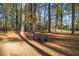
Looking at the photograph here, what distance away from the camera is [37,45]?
3.13 m

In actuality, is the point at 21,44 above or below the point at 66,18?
below

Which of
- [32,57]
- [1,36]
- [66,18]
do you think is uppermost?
[66,18]

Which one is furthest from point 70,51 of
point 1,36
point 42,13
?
Result: point 1,36

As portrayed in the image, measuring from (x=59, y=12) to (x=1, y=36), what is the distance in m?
0.69

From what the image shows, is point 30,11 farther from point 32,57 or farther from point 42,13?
point 32,57

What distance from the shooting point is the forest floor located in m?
3.11

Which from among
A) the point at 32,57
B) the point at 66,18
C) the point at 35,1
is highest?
the point at 35,1

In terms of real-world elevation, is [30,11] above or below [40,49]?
above

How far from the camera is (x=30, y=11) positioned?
3.12 m

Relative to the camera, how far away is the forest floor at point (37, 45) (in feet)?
10.2

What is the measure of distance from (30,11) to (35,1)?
12 cm

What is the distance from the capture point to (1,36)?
3117mm

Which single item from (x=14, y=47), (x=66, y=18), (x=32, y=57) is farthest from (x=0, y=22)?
(x=66, y=18)

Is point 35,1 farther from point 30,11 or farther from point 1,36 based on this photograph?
point 1,36
